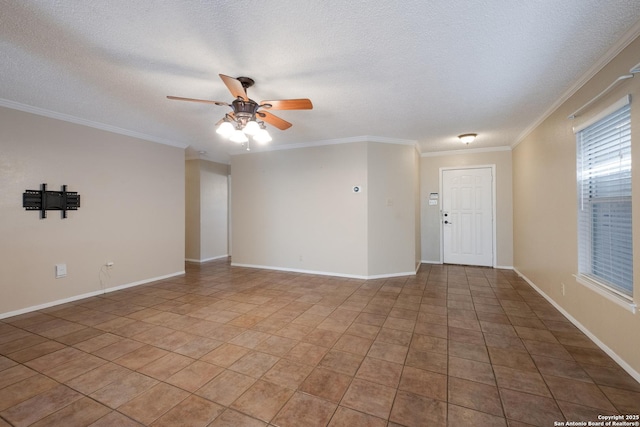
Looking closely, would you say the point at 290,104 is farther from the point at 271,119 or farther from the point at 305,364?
the point at 305,364

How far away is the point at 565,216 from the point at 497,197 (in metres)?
2.60

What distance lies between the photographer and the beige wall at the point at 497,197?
5.34 metres

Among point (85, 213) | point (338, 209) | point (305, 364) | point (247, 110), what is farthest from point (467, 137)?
point (85, 213)

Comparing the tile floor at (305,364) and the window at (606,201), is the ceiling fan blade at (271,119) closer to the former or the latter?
the tile floor at (305,364)

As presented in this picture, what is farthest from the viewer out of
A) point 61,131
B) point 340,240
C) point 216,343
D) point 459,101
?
point 340,240

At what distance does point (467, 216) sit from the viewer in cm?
564

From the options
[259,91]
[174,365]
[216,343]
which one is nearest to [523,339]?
[216,343]

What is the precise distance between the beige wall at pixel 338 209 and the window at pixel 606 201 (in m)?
2.49

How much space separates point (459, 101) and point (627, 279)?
87.5 inches

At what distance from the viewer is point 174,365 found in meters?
2.14

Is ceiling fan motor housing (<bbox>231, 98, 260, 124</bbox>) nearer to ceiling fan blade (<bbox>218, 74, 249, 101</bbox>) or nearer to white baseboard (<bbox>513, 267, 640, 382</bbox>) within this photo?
ceiling fan blade (<bbox>218, 74, 249, 101</bbox>)

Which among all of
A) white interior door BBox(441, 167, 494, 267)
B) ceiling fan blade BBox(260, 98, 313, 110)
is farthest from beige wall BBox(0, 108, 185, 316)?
white interior door BBox(441, 167, 494, 267)

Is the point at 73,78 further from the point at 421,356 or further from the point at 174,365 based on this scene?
the point at 421,356

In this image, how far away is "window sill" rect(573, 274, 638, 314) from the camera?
196cm
